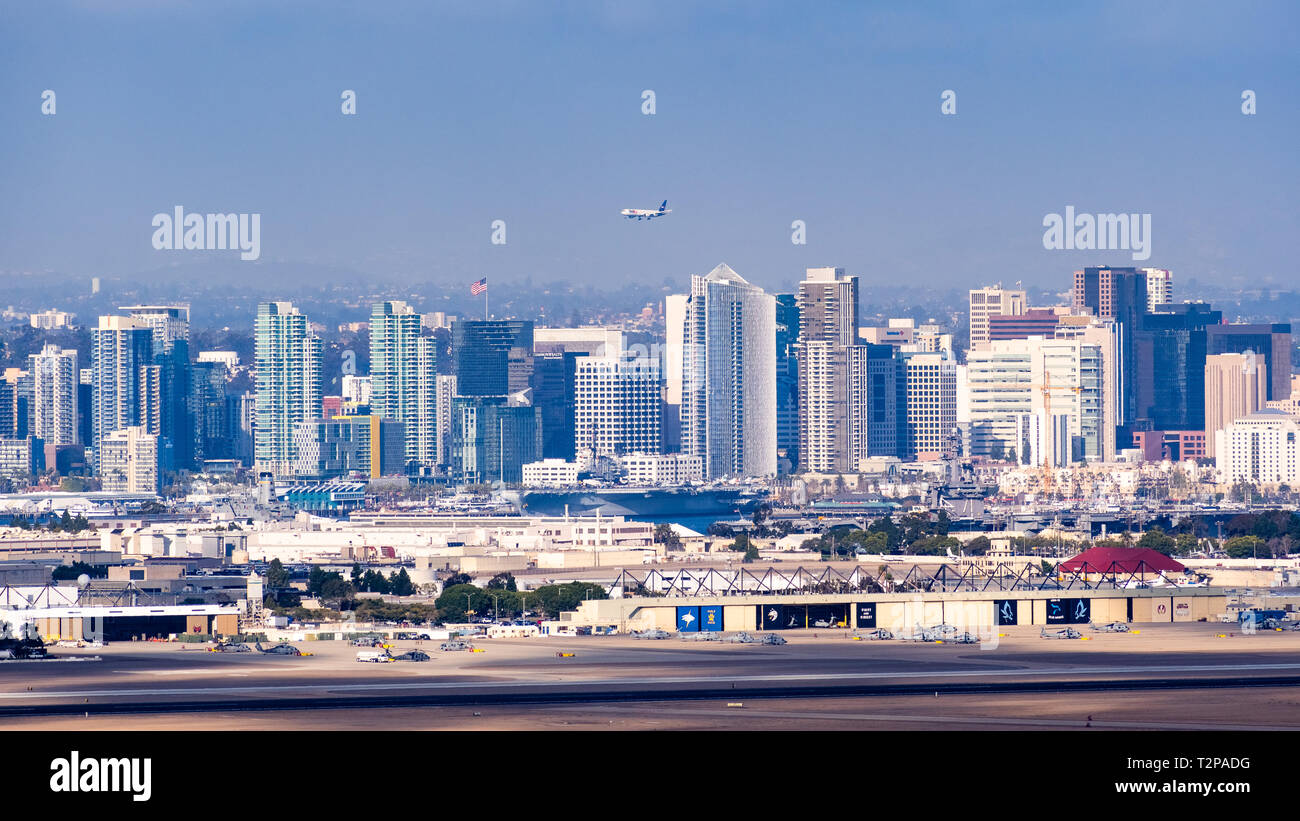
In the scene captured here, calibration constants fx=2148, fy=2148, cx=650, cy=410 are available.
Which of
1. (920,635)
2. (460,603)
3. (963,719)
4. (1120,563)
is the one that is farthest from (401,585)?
(963,719)

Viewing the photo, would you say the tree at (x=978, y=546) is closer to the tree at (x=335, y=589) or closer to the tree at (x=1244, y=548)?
the tree at (x=1244, y=548)

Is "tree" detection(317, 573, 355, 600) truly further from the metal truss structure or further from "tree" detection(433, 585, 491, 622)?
the metal truss structure

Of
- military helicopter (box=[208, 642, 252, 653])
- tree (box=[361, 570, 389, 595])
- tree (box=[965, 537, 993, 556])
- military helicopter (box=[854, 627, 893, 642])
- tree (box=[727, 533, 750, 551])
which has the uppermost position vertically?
military helicopter (box=[208, 642, 252, 653])

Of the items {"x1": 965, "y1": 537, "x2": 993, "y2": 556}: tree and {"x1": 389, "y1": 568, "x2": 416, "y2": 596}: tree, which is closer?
{"x1": 389, "y1": 568, "x2": 416, "y2": 596}: tree

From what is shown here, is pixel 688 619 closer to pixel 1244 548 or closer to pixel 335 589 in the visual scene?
pixel 335 589

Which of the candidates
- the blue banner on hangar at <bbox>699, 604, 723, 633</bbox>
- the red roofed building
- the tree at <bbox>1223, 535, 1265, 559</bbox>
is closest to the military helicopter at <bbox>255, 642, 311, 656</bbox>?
the blue banner on hangar at <bbox>699, 604, 723, 633</bbox>

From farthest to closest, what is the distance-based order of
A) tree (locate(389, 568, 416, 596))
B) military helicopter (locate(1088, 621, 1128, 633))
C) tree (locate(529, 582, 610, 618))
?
tree (locate(389, 568, 416, 596))
tree (locate(529, 582, 610, 618))
military helicopter (locate(1088, 621, 1128, 633))

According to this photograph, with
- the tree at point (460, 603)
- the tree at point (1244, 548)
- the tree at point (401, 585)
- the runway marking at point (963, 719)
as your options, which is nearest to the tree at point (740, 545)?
the tree at point (1244, 548)

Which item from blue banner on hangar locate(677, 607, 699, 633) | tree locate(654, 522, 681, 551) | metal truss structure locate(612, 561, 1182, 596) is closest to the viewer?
blue banner on hangar locate(677, 607, 699, 633)
